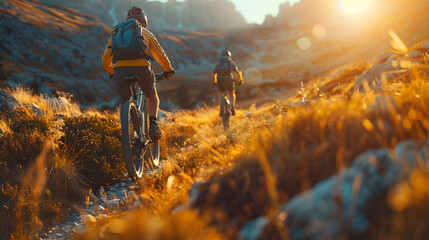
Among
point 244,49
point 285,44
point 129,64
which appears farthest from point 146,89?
point 285,44

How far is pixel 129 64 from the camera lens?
3893 millimetres

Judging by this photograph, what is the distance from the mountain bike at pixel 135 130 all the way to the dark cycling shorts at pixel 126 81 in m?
0.07

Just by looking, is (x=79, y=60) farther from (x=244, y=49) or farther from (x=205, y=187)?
(x=244, y=49)

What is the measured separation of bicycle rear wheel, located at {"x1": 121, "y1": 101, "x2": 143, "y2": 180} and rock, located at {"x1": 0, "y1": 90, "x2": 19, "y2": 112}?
3.35 m

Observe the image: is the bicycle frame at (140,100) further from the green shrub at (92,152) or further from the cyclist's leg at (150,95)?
the green shrub at (92,152)

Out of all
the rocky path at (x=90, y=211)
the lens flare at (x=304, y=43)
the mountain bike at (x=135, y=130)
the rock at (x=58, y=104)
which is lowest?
the rocky path at (x=90, y=211)

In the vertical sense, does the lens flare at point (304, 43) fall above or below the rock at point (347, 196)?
above

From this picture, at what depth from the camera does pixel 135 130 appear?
13.6 feet

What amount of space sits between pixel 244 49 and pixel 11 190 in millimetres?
118780

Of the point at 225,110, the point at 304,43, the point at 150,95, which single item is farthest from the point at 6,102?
the point at 304,43

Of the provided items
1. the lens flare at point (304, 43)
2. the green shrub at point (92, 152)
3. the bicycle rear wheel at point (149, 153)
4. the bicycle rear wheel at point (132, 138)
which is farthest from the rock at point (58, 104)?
the lens flare at point (304, 43)

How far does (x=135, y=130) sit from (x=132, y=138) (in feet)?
0.57

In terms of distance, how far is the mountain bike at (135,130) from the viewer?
3561 millimetres

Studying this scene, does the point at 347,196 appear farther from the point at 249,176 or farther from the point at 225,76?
the point at 225,76
